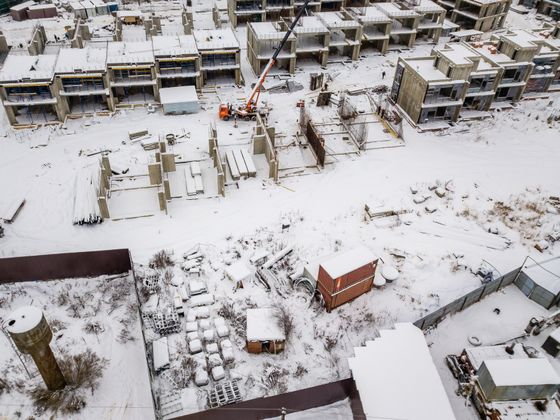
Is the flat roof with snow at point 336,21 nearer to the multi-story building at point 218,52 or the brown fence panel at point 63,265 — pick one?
the multi-story building at point 218,52

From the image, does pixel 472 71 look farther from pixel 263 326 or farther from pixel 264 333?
pixel 264 333

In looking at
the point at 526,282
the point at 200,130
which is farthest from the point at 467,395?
the point at 200,130

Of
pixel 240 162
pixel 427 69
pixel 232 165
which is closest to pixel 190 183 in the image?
pixel 232 165

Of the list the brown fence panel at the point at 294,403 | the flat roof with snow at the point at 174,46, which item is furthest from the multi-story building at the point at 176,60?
the brown fence panel at the point at 294,403

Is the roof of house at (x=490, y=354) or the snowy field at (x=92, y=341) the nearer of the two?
the snowy field at (x=92, y=341)

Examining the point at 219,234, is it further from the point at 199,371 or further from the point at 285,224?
the point at 199,371

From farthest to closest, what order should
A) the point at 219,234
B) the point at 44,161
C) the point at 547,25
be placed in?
the point at 547,25, the point at 44,161, the point at 219,234
